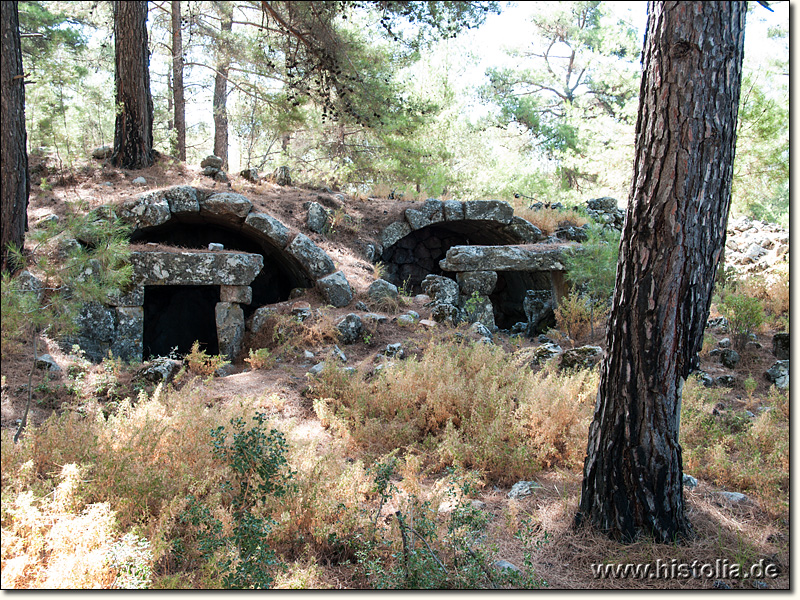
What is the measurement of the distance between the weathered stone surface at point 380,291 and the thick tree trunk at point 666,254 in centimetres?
510

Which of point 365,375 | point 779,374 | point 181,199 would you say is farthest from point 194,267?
point 779,374

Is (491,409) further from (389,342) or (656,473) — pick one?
(389,342)

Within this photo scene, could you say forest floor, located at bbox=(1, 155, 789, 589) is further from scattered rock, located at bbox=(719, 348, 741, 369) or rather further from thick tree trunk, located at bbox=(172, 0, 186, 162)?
thick tree trunk, located at bbox=(172, 0, 186, 162)

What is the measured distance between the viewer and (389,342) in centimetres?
717

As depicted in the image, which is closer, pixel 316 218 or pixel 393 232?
pixel 316 218

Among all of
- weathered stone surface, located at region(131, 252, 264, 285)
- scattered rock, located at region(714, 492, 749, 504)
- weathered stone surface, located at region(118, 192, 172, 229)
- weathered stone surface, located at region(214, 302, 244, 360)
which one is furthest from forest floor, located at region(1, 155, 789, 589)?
weathered stone surface, located at region(131, 252, 264, 285)

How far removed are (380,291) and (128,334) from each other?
11.1 ft

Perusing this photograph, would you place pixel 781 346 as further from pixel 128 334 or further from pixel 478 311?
pixel 128 334

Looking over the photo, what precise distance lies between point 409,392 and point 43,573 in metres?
3.31

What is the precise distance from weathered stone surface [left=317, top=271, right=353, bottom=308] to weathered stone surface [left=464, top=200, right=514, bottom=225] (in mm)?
3370

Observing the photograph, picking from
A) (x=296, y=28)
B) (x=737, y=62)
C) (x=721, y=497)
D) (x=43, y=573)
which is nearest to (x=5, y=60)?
(x=43, y=573)

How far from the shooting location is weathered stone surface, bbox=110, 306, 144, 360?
7.03 m

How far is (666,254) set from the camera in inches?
118

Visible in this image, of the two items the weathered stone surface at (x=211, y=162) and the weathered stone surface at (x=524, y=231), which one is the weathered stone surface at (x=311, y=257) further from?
the weathered stone surface at (x=524, y=231)
